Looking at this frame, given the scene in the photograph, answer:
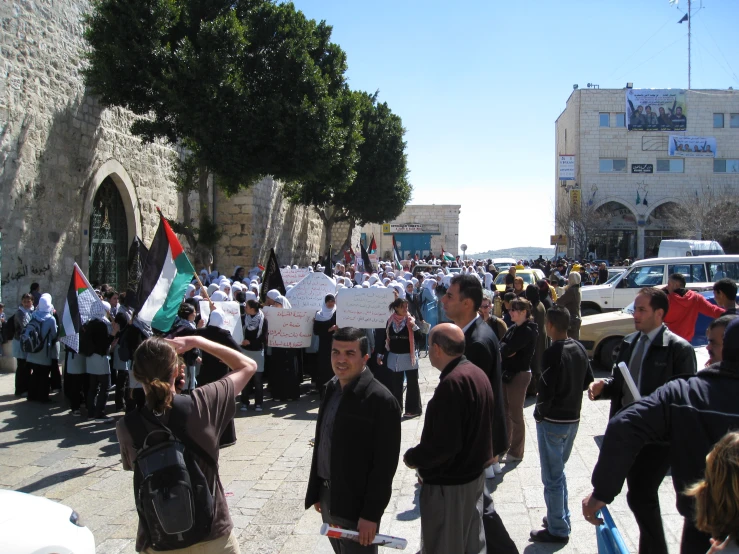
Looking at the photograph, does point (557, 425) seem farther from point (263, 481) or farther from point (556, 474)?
point (263, 481)

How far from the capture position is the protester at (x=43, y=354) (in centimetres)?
907

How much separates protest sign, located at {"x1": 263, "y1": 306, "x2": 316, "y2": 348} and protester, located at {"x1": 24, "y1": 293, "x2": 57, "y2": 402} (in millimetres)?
3129

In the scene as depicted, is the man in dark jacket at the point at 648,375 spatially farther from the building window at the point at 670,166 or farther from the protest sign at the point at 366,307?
the building window at the point at 670,166

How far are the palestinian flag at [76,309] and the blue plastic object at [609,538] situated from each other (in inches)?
288

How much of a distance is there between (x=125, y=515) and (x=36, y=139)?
10.4m

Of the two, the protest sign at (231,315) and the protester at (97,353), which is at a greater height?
the protest sign at (231,315)

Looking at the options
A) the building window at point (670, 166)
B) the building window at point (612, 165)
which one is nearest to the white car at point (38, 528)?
the building window at point (612, 165)

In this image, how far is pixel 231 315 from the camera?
8414mm

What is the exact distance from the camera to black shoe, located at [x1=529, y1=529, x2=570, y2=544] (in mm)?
4453

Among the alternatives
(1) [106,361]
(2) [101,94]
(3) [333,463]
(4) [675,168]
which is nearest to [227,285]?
(1) [106,361]

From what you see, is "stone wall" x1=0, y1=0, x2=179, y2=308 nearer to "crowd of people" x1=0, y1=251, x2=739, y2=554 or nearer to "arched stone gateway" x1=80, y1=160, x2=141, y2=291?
"arched stone gateway" x1=80, y1=160, x2=141, y2=291

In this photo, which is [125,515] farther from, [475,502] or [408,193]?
[408,193]

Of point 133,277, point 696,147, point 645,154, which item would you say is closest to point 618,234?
point 645,154

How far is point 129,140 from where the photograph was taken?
55.3ft
